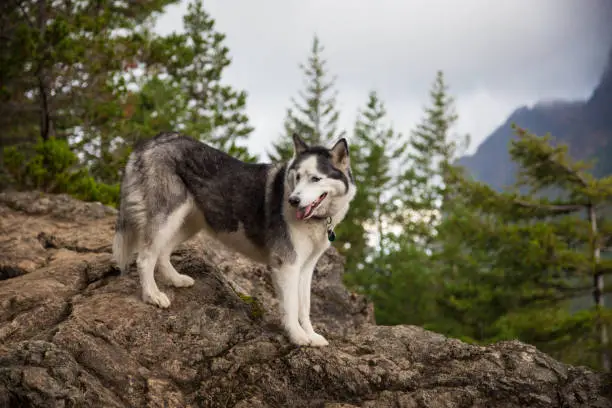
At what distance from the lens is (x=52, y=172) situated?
Result: 10.7m

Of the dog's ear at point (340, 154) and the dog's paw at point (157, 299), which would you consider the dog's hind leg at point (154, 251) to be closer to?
the dog's paw at point (157, 299)

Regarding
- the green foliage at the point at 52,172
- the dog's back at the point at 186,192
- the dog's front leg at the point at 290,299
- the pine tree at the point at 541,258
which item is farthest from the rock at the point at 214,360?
the pine tree at the point at 541,258

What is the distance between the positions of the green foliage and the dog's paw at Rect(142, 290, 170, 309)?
632cm

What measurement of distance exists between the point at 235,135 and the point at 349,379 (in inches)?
930

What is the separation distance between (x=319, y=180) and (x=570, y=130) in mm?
70245

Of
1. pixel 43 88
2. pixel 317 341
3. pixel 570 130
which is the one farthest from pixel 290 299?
pixel 570 130

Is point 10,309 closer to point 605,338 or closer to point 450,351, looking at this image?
point 450,351

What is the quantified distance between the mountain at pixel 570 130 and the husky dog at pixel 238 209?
13.3 meters

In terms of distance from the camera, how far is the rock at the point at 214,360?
400 centimetres

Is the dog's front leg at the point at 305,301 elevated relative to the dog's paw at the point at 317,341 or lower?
elevated

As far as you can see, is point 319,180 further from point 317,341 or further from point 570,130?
point 570,130

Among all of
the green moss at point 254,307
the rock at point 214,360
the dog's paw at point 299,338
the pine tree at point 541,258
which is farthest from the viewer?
the pine tree at point 541,258

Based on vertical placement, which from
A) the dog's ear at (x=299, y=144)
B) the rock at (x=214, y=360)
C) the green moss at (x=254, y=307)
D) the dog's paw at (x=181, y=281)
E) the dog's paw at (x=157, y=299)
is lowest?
the rock at (x=214, y=360)

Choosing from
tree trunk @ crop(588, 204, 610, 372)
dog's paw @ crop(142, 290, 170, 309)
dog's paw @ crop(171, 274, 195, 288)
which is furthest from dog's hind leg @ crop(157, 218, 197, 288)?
tree trunk @ crop(588, 204, 610, 372)
